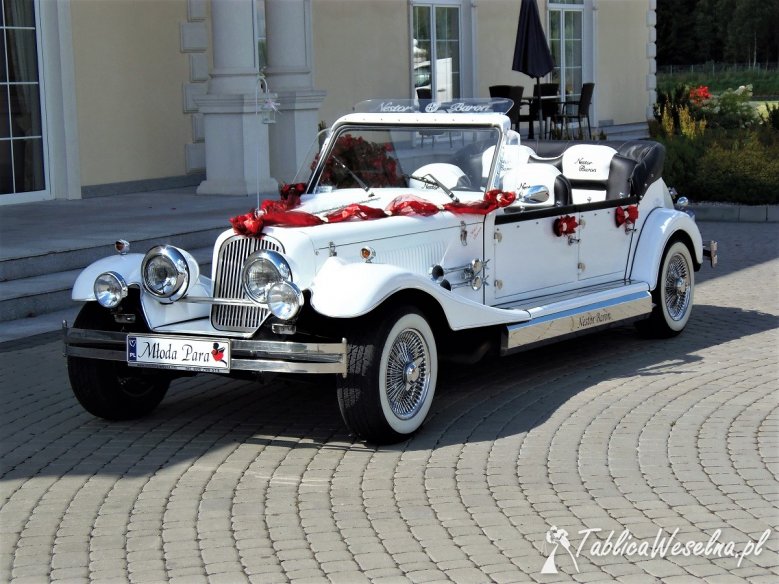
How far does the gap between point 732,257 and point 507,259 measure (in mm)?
5996

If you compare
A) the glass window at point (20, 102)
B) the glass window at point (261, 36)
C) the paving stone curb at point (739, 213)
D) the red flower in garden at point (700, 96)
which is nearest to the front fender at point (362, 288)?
the glass window at point (20, 102)

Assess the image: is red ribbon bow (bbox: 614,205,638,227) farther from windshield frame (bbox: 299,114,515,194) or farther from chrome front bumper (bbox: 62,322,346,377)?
chrome front bumper (bbox: 62,322,346,377)

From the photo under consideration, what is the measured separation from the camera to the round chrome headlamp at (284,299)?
624 cm

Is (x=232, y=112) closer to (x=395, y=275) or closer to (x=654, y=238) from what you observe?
(x=654, y=238)

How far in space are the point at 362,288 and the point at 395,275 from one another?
0.24 meters

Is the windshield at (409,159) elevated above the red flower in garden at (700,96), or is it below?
below

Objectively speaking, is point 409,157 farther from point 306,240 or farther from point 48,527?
point 48,527

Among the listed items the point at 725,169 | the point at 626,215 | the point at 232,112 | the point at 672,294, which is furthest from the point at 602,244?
the point at 725,169

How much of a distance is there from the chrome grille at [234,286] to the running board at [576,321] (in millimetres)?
1553

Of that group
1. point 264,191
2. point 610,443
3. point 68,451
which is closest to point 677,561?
point 610,443

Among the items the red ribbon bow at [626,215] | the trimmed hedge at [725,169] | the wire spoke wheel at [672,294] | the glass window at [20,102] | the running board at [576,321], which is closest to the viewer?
the running board at [576,321]

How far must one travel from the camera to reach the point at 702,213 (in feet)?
53.7

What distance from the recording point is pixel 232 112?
50.3 ft

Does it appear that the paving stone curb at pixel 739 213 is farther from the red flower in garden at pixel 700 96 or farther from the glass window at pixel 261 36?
the red flower in garden at pixel 700 96
